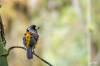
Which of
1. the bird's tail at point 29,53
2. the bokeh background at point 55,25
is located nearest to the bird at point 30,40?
the bird's tail at point 29,53

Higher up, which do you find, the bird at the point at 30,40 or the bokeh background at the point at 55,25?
the bird at the point at 30,40

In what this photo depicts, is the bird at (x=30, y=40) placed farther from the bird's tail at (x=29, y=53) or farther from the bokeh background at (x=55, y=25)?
the bokeh background at (x=55, y=25)

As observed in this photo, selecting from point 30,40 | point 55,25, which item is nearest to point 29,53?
point 30,40

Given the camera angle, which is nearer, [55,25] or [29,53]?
[29,53]

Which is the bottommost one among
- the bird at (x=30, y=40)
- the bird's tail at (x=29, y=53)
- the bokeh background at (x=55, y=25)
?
the bokeh background at (x=55, y=25)

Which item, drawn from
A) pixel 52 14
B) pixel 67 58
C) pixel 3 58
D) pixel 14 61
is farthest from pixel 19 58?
pixel 3 58

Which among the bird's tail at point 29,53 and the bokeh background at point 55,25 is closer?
the bird's tail at point 29,53

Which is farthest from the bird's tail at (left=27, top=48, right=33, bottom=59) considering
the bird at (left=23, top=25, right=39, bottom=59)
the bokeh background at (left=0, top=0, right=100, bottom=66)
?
the bokeh background at (left=0, top=0, right=100, bottom=66)

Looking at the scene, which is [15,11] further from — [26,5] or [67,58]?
[67,58]

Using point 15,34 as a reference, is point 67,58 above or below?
below

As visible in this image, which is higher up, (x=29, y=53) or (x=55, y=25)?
(x=29, y=53)

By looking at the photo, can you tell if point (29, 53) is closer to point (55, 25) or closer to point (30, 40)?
point (30, 40)
